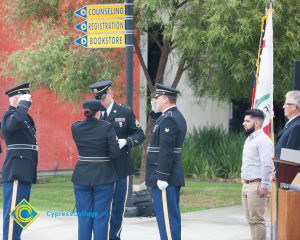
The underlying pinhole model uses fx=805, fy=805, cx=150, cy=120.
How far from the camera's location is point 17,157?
9.86 m

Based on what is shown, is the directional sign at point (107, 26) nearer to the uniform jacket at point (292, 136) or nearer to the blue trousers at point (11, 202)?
the blue trousers at point (11, 202)

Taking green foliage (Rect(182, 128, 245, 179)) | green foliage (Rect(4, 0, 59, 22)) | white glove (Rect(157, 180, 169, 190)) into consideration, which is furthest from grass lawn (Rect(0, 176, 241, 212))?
white glove (Rect(157, 180, 169, 190))

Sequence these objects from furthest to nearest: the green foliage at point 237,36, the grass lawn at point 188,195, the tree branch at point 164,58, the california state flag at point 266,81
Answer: the tree branch at point 164,58, the grass lawn at point 188,195, the green foliage at point 237,36, the california state flag at point 266,81

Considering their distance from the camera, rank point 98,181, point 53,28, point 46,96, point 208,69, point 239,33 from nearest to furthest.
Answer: point 98,181, point 239,33, point 208,69, point 53,28, point 46,96

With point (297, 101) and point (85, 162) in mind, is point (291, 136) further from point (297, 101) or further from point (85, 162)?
point (85, 162)

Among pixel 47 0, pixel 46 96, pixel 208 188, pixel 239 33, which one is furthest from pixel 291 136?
pixel 46 96

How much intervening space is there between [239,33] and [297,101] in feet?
16.8

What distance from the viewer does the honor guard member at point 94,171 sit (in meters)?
9.24

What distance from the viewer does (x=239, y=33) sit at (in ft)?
45.4

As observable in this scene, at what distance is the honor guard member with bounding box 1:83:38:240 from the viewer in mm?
9703

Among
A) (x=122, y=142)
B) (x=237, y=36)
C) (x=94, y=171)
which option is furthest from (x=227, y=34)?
(x=94, y=171)

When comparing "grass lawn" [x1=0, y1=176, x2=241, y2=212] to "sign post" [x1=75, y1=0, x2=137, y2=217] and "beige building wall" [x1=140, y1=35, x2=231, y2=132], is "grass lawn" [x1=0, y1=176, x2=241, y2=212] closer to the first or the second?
"sign post" [x1=75, y1=0, x2=137, y2=217]

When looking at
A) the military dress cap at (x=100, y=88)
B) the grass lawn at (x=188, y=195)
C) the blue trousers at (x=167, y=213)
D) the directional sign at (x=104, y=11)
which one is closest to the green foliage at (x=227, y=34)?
the directional sign at (x=104, y=11)

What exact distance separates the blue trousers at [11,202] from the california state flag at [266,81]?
3843 mm
